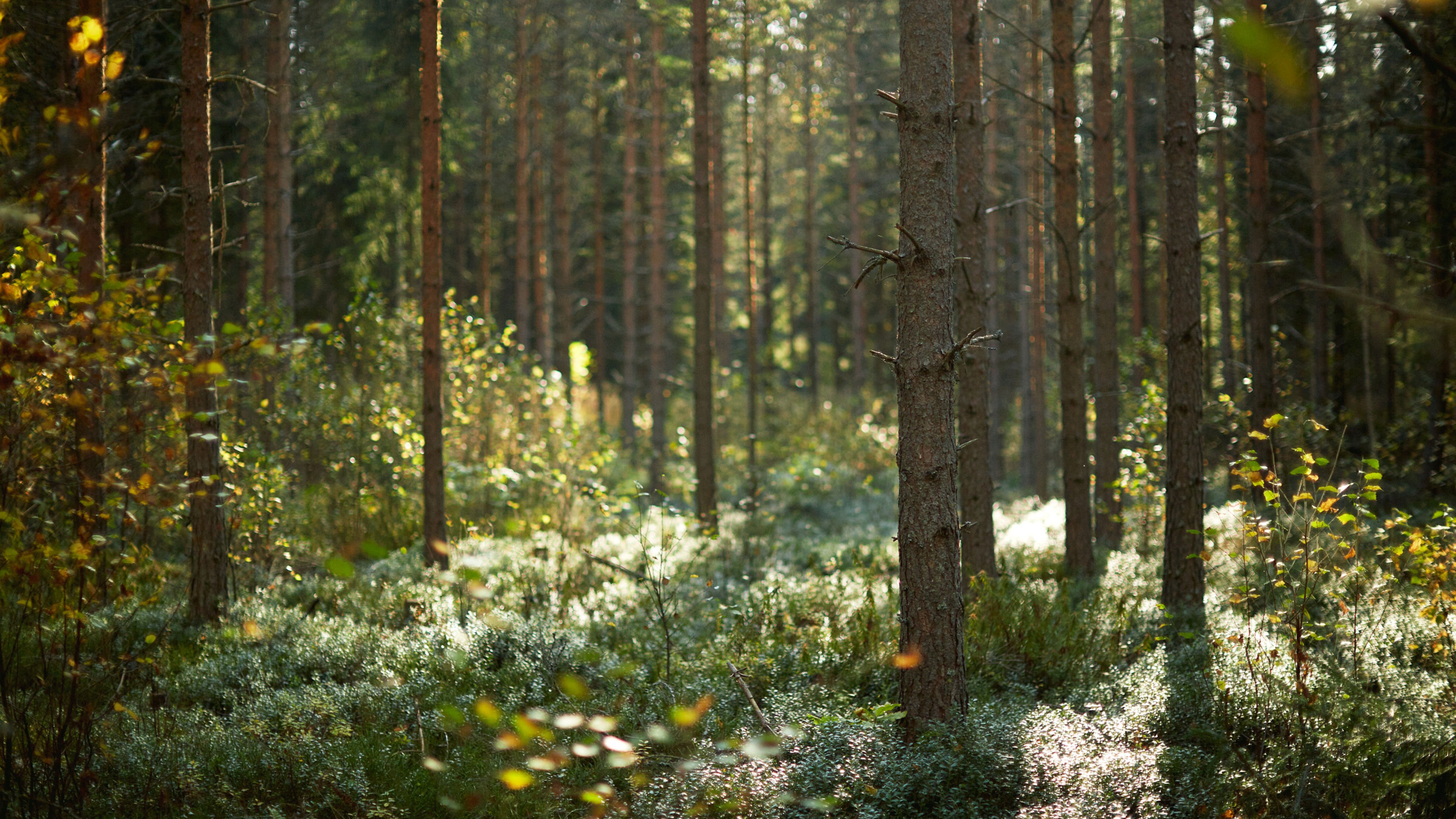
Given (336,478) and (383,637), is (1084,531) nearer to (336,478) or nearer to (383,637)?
(383,637)

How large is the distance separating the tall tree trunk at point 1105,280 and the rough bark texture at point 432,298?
23.9 feet

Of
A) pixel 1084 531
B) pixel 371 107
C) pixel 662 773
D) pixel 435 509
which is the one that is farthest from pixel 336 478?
pixel 371 107

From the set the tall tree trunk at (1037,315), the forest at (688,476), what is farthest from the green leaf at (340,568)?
the tall tree trunk at (1037,315)

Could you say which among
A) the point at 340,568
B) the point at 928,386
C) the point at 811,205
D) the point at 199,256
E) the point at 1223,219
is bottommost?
the point at 340,568

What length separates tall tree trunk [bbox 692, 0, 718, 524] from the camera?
12.3 meters

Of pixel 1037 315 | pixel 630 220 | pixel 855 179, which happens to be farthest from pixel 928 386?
pixel 855 179

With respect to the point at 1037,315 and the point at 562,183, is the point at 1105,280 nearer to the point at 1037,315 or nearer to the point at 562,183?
the point at 1037,315

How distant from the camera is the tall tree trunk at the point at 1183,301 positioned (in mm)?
7953

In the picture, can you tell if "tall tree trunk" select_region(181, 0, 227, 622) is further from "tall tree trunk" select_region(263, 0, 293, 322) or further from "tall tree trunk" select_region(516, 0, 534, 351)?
"tall tree trunk" select_region(516, 0, 534, 351)

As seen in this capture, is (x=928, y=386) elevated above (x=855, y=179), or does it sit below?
below

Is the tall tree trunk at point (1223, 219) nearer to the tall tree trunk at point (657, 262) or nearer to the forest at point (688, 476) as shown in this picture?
the forest at point (688, 476)

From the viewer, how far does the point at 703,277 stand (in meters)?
12.5

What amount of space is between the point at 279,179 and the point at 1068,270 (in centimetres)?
1102

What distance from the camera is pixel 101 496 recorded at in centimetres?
764
